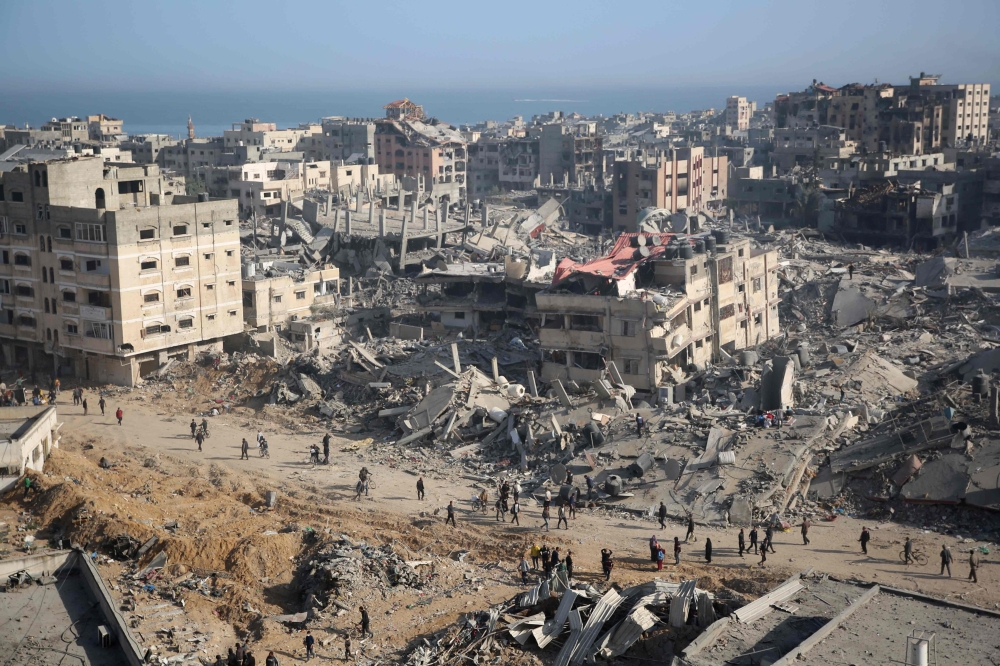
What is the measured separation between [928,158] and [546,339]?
5402cm

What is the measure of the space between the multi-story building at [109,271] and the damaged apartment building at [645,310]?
530 inches

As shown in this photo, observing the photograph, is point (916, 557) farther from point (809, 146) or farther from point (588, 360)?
point (809, 146)

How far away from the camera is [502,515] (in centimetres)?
2994

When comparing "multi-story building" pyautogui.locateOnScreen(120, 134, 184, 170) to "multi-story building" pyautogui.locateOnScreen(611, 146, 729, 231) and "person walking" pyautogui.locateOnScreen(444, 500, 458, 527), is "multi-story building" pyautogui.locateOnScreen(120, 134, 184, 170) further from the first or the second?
"person walking" pyautogui.locateOnScreen(444, 500, 458, 527)

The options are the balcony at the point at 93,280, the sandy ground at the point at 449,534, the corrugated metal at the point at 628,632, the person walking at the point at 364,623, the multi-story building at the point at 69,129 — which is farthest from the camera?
the multi-story building at the point at 69,129

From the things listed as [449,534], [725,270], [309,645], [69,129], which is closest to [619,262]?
[725,270]

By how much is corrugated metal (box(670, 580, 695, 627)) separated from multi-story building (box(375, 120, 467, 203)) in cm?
8485

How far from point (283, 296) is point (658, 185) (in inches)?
1534

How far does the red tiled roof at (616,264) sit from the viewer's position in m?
41.0

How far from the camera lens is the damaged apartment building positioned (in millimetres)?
39562

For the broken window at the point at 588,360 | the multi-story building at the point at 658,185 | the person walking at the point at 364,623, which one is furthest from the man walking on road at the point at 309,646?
the multi-story building at the point at 658,185

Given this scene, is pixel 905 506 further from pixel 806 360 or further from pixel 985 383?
pixel 806 360

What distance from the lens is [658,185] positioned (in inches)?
3214

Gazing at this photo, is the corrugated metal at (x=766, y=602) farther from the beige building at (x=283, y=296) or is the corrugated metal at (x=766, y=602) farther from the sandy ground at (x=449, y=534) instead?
the beige building at (x=283, y=296)
